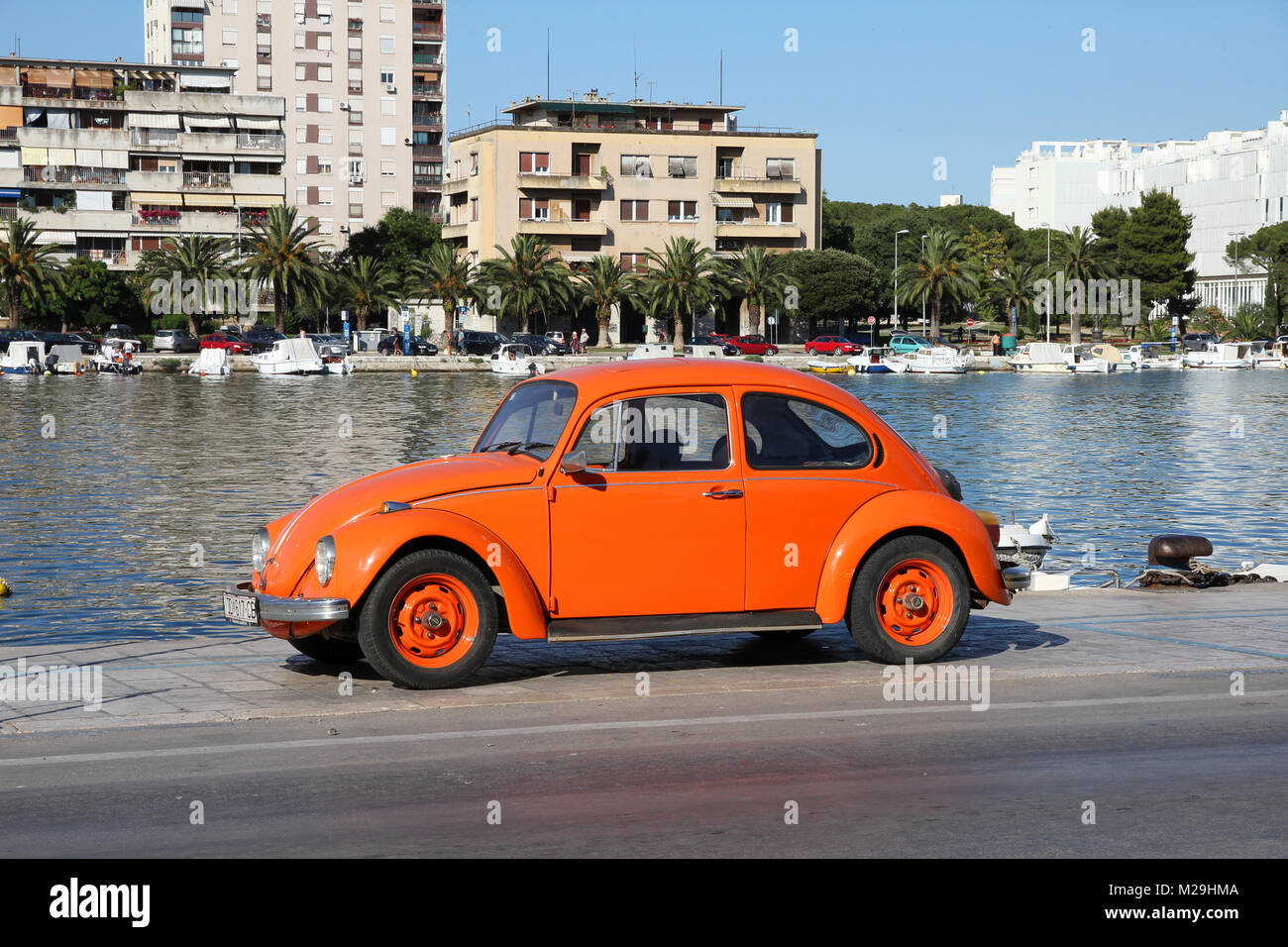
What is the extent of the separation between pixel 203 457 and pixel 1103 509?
20494mm

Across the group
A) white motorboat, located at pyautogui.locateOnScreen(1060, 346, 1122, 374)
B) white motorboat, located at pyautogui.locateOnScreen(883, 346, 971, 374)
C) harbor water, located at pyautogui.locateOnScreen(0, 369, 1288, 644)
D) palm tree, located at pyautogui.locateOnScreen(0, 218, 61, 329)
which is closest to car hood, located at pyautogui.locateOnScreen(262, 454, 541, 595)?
harbor water, located at pyautogui.locateOnScreen(0, 369, 1288, 644)

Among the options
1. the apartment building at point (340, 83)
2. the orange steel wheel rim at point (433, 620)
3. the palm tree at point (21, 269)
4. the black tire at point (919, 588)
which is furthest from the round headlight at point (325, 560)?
the apartment building at point (340, 83)

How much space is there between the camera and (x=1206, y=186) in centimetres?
17075

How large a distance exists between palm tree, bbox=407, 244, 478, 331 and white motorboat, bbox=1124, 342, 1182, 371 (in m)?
44.6

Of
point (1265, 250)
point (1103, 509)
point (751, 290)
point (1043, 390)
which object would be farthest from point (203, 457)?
point (1265, 250)

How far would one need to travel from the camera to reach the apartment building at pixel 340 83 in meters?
132

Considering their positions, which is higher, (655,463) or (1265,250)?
(1265,250)

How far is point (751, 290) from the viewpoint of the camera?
4237 inches

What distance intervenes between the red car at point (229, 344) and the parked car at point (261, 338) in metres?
0.40

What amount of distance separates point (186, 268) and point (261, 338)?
10.8m

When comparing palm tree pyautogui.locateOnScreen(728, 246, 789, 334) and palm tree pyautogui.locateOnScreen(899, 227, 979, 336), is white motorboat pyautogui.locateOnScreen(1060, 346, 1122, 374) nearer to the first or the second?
palm tree pyautogui.locateOnScreen(899, 227, 979, 336)

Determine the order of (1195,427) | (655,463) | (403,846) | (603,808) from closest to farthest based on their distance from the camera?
(403,846), (603,808), (655,463), (1195,427)
